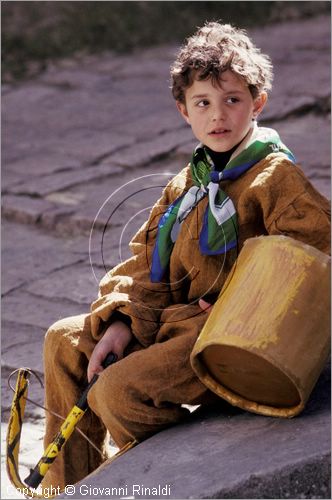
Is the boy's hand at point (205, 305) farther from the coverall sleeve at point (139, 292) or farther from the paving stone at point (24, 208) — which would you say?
the paving stone at point (24, 208)

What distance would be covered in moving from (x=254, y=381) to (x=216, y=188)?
53 cm

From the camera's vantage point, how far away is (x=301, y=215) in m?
2.70

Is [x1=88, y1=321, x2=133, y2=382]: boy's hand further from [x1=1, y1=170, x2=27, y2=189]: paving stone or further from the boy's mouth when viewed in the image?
[x1=1, y1=170, x2=27, y2=189]: paving stone

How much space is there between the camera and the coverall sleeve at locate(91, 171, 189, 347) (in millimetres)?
2910

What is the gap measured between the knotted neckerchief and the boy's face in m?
0.05

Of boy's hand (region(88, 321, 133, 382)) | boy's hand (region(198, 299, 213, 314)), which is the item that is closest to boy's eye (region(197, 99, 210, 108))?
boy's hand (region(198, 299, 213, 314))

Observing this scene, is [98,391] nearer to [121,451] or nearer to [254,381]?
[121,451]

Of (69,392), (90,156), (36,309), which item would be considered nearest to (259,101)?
(69,392)

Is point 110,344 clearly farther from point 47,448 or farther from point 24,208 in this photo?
point 24,208

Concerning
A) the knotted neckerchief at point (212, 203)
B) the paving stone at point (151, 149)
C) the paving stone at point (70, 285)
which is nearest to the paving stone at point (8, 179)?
the paving stone at point (151, 149)

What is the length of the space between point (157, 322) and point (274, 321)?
0.49 meters

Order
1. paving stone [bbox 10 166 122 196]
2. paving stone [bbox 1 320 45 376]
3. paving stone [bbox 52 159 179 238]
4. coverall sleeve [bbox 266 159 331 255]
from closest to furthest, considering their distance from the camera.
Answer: coverall sleeve [bbox 266 159 331 255], paving stone [bbox 1 320 45 376], paving stone [bbox 52 159 179 238], paving stone [bbox 10 166 122 196]

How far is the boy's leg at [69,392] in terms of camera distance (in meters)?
2.98

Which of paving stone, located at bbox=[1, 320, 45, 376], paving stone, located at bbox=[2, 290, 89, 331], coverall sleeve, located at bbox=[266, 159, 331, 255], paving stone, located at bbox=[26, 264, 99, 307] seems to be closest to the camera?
coverall sleeve, located at bbox=[266, 159, 331, 255]
